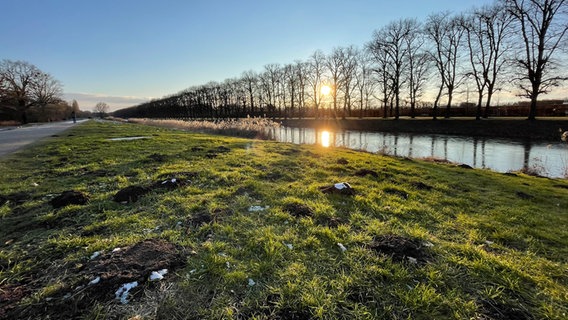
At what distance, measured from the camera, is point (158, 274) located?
2.23 meters

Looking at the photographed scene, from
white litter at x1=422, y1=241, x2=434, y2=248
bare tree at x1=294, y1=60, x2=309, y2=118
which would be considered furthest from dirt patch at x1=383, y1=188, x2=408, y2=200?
bare tree at x1=294, y1=60, x2=309, y2=118

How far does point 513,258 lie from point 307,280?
231 centimetres

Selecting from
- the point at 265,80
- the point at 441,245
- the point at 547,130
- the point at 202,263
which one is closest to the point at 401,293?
the point at 441,245

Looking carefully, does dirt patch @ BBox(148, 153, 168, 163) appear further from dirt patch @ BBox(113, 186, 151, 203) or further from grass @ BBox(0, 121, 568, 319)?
dirt patch @ BBox(113, 186, 151, 203)

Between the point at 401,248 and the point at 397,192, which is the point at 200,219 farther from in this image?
the point at 397,192

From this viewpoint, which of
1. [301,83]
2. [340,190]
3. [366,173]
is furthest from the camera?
[301,83]

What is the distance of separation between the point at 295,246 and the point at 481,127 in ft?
88.9

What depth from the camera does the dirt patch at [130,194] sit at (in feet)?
13.3

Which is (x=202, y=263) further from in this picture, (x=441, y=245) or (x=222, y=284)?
(x=441, y=245)

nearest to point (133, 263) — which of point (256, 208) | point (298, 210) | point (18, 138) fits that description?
point (256, 208)

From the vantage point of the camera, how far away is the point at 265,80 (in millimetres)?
56312

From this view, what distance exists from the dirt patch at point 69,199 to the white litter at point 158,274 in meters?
2.52

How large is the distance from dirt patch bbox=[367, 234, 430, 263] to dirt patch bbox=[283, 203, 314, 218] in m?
1.02

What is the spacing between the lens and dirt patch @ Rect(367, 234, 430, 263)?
2.60m
